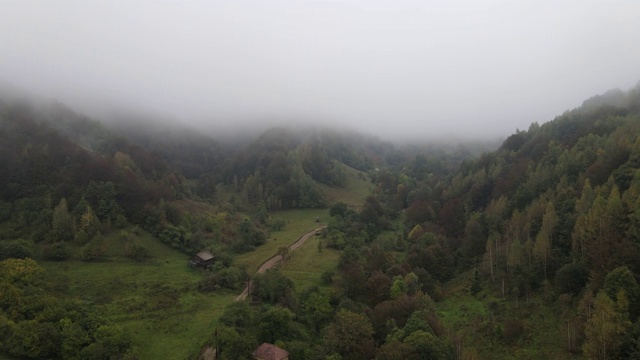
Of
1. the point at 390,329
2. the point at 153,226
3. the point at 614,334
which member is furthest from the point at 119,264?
the point at 614,334

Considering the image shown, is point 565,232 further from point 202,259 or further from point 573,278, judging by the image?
point 202,259

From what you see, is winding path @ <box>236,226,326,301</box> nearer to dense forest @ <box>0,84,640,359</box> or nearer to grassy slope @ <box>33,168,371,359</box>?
grassy slope @ <box>33,168,371,359</box>

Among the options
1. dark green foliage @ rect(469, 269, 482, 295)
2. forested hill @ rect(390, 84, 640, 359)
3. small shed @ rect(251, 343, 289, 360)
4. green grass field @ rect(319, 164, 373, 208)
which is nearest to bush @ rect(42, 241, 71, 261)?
small shed @ rect(251, 343, 289, 360)

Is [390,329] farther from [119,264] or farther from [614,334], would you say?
[119,264]

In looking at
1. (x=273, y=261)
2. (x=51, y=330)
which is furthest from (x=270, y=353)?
(x=273, y=261)

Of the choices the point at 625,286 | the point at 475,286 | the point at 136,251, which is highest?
the point at 625,286

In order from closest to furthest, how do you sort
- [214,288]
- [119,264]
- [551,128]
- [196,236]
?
1. [214,288]
2. [119,264]
3. [196,236]
4. [551,128]

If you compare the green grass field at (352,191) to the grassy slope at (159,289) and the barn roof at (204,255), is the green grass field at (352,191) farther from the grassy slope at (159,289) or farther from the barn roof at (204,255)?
the barn roof at (204,255)
